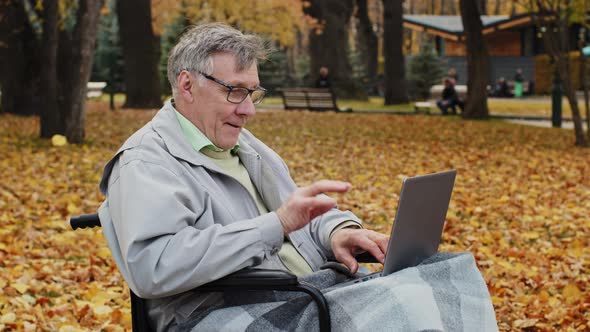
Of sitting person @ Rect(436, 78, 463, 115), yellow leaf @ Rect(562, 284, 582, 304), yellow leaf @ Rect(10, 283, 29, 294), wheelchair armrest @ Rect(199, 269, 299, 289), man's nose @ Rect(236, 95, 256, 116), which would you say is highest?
man's nose @ Rect(236, 95, 256, 116)

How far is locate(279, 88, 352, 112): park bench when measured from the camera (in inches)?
1109

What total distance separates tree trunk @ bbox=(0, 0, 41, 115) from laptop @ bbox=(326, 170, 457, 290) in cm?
1885

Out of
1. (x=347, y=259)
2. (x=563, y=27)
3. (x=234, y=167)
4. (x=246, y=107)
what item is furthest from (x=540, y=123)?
(x=246, y=107)

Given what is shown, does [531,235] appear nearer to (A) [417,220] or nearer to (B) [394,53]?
(A) [417,220]

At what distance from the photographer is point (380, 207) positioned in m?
9.70

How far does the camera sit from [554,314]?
18.4ft

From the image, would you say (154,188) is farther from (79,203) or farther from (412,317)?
(79,203)

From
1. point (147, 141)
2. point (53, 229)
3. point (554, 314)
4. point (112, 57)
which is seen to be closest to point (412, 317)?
point (147, 141)

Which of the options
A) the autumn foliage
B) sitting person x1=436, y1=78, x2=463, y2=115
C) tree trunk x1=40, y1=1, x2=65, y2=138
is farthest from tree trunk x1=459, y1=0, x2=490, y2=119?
tree trunk x1=40, y1=1, x2=65, y2=138

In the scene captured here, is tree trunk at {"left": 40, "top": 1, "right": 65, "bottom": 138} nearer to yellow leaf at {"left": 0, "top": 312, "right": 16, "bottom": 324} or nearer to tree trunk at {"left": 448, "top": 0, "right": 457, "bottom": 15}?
yellow leaf at {"left": 0, "top": 312, "right": 16, "bottom": 324}

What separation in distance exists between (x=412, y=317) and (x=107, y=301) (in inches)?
135

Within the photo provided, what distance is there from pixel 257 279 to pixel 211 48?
2.53 ft

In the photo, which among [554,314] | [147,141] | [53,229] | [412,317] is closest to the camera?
[412,317]

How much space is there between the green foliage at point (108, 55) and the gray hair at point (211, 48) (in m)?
44.3
